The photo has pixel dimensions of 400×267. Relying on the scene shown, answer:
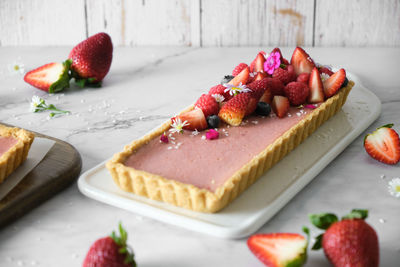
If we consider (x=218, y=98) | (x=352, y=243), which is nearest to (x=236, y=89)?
(x=218, y=98)

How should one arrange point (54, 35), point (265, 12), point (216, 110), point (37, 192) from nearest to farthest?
point (37, 192)
point (216, 110)
point (265, 12)
point (54, 35)

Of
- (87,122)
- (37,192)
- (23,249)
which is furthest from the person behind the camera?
(87,122)

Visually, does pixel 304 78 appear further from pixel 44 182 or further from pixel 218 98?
pixel 44 182

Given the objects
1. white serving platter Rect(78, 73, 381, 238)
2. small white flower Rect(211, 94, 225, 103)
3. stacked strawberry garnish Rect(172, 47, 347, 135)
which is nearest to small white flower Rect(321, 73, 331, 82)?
stacked strawberry garnish Rect(172, 47, 347, 135)

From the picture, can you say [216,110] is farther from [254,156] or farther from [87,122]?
[87,122]

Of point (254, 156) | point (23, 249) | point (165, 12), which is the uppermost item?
point (165, 12)

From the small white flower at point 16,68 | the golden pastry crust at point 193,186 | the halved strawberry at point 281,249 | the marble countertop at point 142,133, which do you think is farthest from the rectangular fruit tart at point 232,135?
the small white flower at point 16,68

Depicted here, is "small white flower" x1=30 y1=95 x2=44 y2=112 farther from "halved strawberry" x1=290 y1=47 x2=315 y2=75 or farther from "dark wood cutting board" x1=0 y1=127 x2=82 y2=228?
"halved strawberry" x1=290 y1=47 x2=315 y2=75

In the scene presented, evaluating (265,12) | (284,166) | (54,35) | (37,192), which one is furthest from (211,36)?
(37,192)

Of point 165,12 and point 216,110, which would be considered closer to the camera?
point 216,110
